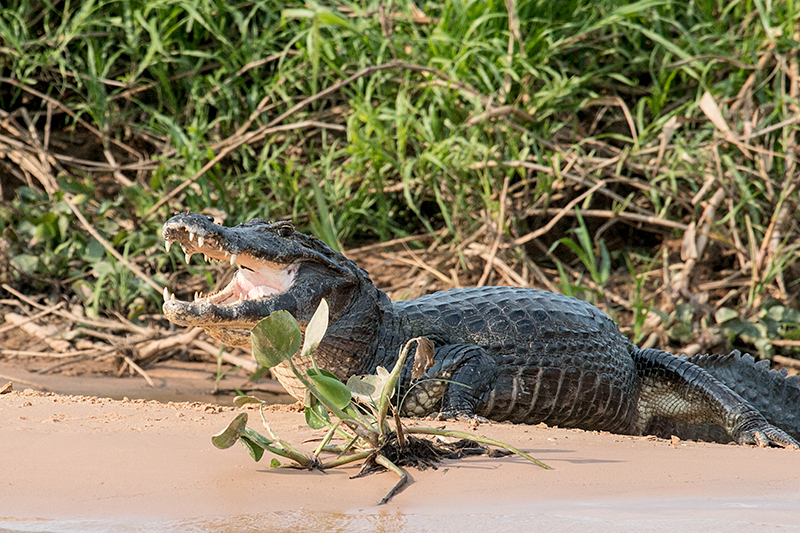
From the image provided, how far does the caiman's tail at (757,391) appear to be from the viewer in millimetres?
3689

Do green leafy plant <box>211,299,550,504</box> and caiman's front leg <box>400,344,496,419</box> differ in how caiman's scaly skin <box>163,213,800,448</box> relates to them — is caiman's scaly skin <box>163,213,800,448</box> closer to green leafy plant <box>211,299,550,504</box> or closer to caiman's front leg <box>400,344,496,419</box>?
caiman's front leg <box>400,344,496,419</box>

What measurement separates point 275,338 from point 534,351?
1628mm

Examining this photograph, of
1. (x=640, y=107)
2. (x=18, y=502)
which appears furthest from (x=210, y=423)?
(x=640, y=107)

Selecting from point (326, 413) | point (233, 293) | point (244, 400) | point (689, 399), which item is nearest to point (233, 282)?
point (233, 293)

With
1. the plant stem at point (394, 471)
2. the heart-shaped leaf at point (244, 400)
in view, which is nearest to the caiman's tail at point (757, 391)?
the plant stem at point (394, 471)

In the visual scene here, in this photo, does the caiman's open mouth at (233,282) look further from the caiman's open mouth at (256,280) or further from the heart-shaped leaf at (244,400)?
the heart-shaped leaf at (244,400)

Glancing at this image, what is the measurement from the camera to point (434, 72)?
194 inches

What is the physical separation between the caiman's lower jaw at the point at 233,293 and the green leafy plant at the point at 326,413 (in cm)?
62

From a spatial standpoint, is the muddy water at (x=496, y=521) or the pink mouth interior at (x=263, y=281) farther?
the pink mouth interior at (x=263, y=281)

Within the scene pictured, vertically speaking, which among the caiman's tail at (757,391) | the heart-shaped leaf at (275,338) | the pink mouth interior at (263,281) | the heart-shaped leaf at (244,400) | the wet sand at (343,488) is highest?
the heart-shaped leaf at (275,338)

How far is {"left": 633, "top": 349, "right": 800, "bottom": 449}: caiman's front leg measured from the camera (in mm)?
3336

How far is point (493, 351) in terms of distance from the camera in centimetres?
321

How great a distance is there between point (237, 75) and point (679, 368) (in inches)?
144

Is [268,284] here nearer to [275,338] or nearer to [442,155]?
[275,338]
